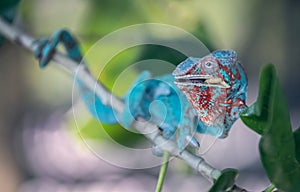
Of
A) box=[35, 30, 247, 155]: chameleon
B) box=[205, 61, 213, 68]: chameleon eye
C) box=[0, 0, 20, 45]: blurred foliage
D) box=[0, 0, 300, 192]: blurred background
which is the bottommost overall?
box=[0, 0, 300, 192]: blurred background

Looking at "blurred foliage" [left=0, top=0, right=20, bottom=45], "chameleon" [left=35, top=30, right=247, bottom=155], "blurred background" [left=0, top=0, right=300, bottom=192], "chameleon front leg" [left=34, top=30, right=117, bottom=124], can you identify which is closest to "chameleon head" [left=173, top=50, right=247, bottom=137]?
"chameleon" [left=35, top=30, right=247, bottom=155]

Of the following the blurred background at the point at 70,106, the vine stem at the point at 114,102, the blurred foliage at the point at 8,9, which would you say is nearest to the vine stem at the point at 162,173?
the vine stem at the point at 114,102

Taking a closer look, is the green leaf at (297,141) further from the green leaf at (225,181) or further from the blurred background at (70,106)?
the blurred background at (70,106)

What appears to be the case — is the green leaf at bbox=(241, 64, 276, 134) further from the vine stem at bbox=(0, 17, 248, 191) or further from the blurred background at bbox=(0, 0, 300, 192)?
the blurred background at bbox=(0, 0, 300, 192)

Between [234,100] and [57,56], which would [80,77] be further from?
[234,100]

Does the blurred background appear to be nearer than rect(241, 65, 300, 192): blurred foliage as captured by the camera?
No
